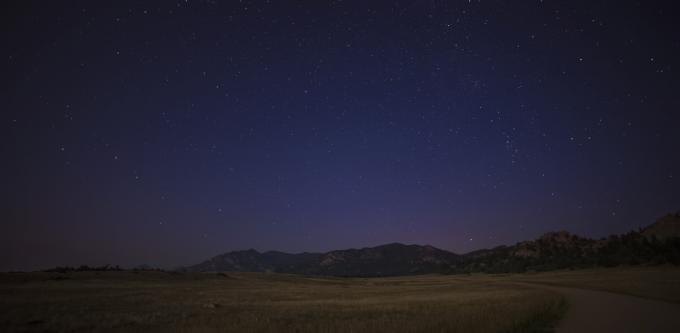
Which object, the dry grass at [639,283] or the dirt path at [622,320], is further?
the dry grass at [639,283]

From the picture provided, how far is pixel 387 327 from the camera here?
1744cm

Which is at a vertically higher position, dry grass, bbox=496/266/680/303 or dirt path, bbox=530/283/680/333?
dirt path, bbox=530/283/680/333

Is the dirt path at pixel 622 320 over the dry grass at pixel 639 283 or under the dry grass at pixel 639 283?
over

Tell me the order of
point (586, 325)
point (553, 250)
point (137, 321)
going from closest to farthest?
point (586, 325), point (137, 321), point (553, 250)

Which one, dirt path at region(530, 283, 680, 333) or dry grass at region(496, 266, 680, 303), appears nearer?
dirt path at region(530, 283, 680, 333)

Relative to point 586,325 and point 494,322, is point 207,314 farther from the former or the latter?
point 586,325

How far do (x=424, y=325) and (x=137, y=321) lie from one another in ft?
44.1

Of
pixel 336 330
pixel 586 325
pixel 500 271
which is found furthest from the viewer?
pixel 500 271

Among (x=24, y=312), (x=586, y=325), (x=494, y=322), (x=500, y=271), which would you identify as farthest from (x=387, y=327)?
(x=500, y=271)

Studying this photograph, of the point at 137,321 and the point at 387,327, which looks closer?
the point at 387,327

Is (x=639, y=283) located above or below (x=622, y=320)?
below

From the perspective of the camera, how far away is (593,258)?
137 m

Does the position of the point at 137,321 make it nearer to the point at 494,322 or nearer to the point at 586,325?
the point at 494,322

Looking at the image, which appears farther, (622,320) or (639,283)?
(639,283)
